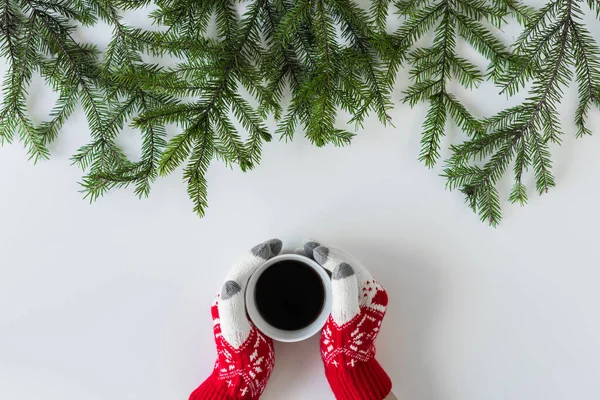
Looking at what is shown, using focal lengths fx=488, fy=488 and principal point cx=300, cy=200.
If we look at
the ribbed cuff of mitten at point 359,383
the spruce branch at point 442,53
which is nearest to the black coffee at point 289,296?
the ribbed cuff of mitten at point 359,383

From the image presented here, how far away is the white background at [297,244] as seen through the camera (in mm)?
1044

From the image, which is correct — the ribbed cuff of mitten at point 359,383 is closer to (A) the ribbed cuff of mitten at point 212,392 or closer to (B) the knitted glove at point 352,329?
(B) the knitted glove at point 352,329

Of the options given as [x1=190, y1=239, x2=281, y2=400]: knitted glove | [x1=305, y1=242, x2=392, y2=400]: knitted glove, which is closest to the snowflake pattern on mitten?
[x1=305, y1=242, x2=392, y2=400]: knitted glove

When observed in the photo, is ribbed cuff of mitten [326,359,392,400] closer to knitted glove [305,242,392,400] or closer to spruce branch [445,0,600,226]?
knitted glove [305,242,392,400]

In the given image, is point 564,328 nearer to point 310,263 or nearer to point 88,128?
point 310,263

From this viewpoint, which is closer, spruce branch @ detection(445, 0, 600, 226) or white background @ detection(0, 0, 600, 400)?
spruce branch @ detection(445, 0, 600, 226)

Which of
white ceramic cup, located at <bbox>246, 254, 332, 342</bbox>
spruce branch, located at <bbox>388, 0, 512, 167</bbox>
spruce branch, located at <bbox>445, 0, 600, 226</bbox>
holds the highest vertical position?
spruce branch, located at <bbox>388, 0, 512, 167</bbox>

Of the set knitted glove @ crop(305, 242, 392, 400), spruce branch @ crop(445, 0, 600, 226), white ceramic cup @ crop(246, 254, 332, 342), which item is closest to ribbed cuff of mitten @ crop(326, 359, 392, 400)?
knitted glove @ crop(305, 242, 392, 400)

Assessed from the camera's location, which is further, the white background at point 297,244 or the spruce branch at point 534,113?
the white background at point 297,244

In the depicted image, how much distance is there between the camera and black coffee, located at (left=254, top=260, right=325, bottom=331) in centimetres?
98

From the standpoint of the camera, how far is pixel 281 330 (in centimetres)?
98

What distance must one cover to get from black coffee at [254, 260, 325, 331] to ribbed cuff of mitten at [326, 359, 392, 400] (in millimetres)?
126

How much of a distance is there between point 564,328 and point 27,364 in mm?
1160

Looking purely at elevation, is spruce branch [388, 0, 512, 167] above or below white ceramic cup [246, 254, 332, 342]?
above
